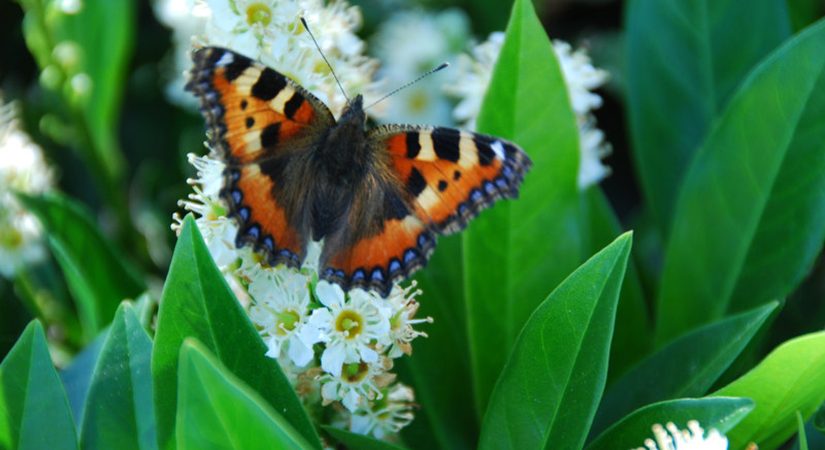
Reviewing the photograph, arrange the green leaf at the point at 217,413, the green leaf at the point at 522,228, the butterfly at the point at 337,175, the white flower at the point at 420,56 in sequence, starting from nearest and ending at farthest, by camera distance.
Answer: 1. the green leaf at the point at 217,413
2. the butterfly at the point at 337,175
3. the green leaf at the point at 522,228
4. the white flower at the point at 420,56

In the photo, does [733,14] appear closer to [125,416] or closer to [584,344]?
[584,344]

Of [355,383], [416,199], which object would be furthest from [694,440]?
[416,199]

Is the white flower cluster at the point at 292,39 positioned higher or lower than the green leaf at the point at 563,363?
higher

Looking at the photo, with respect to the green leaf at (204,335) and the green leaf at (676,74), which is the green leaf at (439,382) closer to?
the green leaf at (204,335)

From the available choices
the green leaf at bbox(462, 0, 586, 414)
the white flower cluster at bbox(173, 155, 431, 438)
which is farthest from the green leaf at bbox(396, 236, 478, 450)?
the white flower cluster at bbox(173, 155, 431, 438)

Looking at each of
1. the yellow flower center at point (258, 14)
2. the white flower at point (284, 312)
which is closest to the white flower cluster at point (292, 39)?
the yellow flower center at point (258, 14)

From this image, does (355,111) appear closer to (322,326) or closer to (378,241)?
(378,241)
